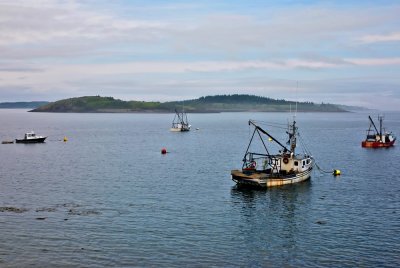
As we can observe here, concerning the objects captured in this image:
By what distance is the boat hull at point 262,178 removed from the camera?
84812 mm

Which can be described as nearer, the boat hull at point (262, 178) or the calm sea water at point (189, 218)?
the calm sea water at point (189, 218)

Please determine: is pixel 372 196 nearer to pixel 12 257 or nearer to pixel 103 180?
pixel 103 180

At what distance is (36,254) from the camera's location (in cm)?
5175

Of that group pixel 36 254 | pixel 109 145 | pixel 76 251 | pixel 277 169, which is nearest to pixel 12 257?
pixel 36 254

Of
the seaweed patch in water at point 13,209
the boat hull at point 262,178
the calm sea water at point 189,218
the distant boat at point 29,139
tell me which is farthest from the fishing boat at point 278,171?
the distant boat at point 29,139

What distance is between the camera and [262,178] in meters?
86.1

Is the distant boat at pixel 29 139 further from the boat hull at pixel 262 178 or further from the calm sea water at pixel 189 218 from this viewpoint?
the boat hull at pixel 262 178

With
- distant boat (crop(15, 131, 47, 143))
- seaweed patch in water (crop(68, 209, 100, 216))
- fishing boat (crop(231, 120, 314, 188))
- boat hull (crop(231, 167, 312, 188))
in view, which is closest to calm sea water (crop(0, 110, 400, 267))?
seaweed patch in water (crop(68, 209, 100, 216))

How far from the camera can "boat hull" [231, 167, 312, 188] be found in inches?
3339

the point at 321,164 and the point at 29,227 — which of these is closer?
the point at 29,227

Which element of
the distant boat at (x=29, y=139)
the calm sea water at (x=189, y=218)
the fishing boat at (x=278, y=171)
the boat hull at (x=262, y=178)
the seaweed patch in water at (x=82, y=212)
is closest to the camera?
the calm sea water at (x=189, y=218)

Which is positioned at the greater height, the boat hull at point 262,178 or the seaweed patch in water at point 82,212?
the boat hull at point 262,178

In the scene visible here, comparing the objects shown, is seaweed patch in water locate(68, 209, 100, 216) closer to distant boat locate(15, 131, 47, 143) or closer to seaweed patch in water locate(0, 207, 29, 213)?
seaweed patch in water locate(0, 207, 29, 213)

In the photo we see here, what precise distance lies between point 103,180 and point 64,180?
293 inches
